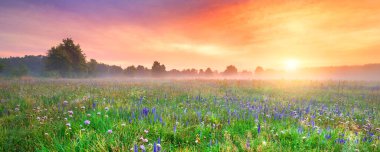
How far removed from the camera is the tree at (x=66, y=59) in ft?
151

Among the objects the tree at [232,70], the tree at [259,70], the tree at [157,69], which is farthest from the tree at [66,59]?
the tree at [259,70]

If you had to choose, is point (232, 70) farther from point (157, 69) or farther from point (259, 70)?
point (157, 69)

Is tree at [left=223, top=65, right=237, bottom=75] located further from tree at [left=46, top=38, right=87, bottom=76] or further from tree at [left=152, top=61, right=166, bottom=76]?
tree at [left=46, top=38, right=87, bottom=76]

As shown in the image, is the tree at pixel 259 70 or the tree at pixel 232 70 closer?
the tree at pixel 232 70

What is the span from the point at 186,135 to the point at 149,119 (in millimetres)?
1219

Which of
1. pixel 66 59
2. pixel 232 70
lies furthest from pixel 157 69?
pixel 232 70

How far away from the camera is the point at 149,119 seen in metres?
5.38

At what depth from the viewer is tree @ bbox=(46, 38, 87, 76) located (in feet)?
151

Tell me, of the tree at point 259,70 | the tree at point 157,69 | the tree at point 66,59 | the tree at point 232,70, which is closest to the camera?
the tree at point 66,59

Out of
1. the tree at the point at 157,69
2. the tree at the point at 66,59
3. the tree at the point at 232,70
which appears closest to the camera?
the tree at the point at 66,59

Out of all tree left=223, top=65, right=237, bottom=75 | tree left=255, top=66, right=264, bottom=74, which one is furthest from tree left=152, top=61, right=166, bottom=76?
tree left=255, top=66, right=264, bottom=74

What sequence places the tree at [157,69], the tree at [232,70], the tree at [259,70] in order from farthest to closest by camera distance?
1. the tree at [259,70]
2. the tree at [232,70]
3. the tree at [157,69]

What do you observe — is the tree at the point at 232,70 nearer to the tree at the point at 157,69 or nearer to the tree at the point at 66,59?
the tree at the point at 157,69

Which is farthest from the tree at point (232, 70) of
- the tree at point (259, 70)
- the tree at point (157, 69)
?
the tree at point (157, 69)
